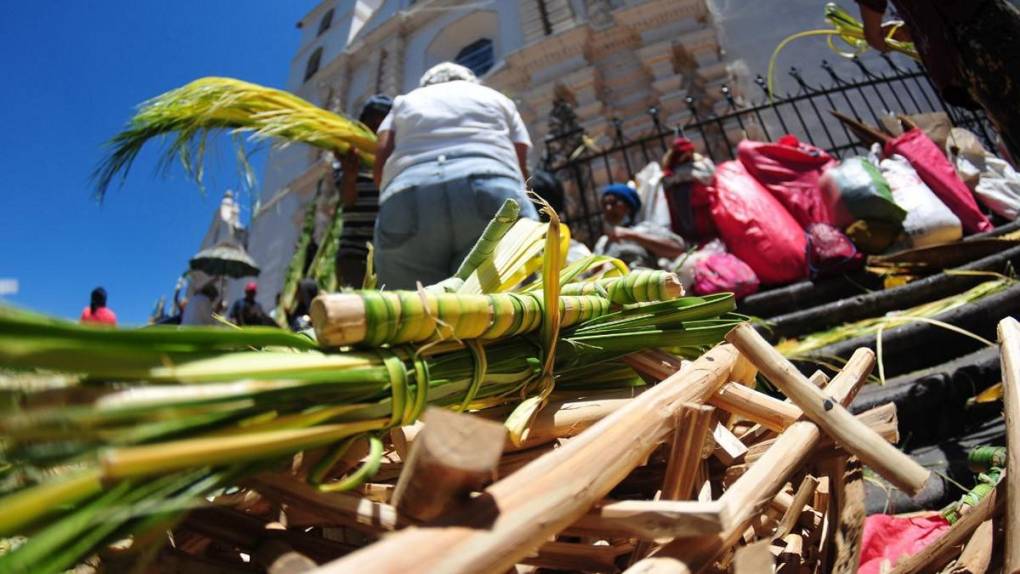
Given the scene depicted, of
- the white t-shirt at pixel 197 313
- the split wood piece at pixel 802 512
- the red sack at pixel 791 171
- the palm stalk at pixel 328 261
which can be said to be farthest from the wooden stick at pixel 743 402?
the white t-shirt at pixel 197 313

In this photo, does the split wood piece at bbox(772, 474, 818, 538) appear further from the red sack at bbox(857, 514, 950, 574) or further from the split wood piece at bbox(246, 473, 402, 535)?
the split wood piece at bbox(246, 473, 402, 535)

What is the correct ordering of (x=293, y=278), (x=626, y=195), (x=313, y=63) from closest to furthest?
(x=626, y=195)
(x=293, y=278)
(x=313, y=63)

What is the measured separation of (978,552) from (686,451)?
36 centimetres

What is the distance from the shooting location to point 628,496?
0.68 m

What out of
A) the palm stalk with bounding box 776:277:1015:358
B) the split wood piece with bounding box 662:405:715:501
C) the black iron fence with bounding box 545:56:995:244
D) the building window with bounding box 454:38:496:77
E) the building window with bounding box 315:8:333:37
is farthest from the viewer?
the building window with bounding box 315:8:333:37

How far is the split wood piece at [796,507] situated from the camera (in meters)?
0.68

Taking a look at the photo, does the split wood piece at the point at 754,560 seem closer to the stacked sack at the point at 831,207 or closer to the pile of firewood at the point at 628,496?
the pile of firewood at the point at 628,496

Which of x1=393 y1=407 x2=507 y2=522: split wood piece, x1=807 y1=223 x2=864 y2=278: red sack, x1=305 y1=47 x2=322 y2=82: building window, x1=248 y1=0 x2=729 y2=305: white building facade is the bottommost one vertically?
x1=807 y1=223 x2=864 y2=278: red sack

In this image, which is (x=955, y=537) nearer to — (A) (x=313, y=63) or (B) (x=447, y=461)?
(B) (x=447, y=461)

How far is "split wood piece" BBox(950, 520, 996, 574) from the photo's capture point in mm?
589

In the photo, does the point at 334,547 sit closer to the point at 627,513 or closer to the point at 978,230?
the point at 627,513

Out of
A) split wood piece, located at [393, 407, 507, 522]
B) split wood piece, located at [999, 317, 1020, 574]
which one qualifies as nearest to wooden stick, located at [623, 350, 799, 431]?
split wood piece, located at [999, 317, 1020, 574]

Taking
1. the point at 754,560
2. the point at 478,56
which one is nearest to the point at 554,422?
the point at 754,560

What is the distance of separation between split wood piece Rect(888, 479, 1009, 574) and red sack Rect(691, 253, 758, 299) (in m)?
2.11
